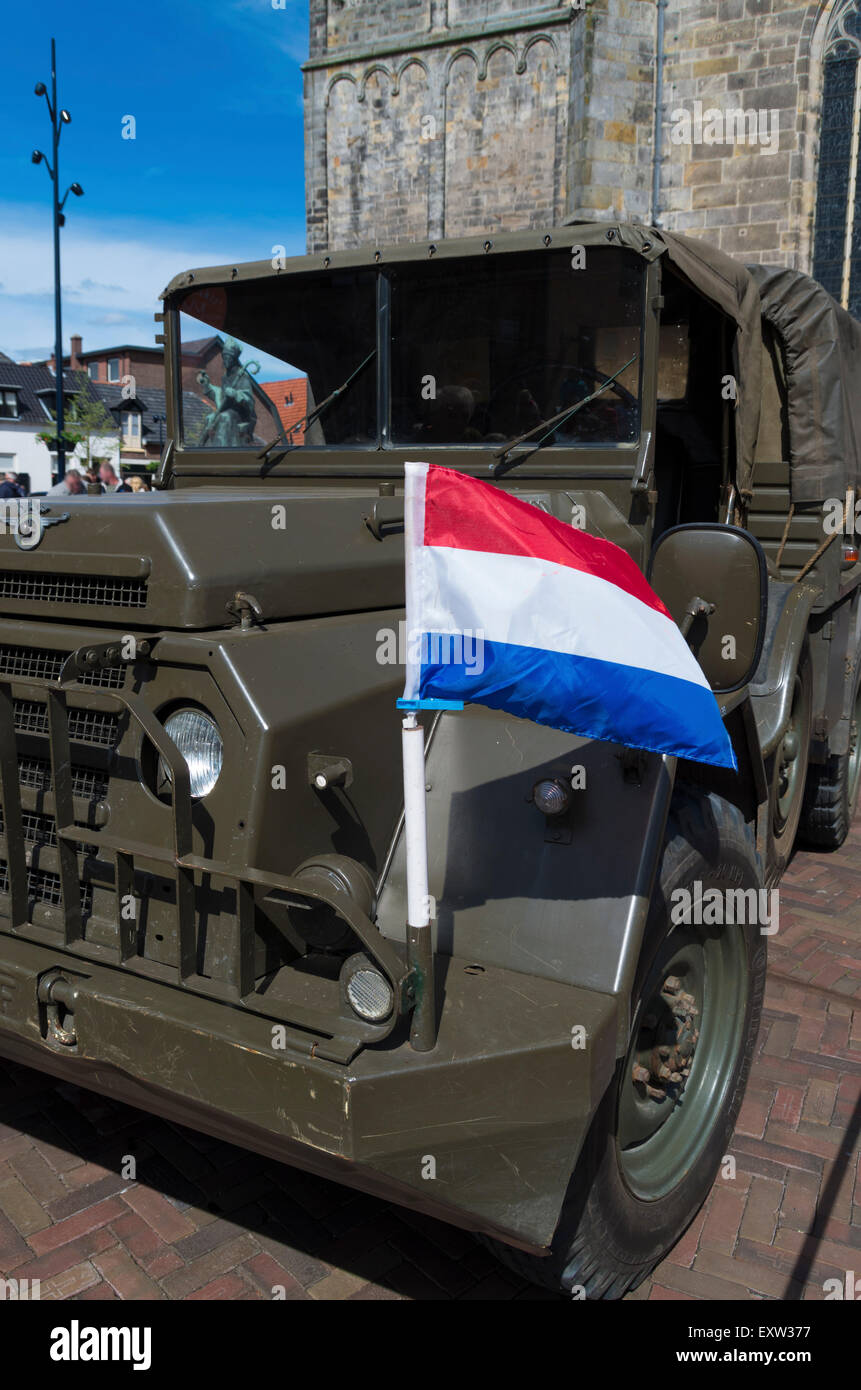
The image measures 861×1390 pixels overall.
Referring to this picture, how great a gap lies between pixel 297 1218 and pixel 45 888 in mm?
1116

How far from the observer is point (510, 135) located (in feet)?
56.5

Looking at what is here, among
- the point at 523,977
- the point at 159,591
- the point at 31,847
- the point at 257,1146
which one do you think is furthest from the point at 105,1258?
the point at 159,591

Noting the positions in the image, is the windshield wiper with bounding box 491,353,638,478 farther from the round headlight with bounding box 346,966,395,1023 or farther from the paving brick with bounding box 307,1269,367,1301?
the paving brick with bounding box 307,1269,367,1301

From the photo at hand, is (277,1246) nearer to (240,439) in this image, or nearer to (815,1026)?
(815,1026)

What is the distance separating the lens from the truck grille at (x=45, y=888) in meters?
2.37

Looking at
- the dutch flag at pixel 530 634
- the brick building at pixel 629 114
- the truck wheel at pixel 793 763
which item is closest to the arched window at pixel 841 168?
the brick building at pixel 629 114

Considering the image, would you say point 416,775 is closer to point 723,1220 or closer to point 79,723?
point 79,723

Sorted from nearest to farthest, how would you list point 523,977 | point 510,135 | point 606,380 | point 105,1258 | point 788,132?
point 523,977, point 105,1258, point 606,380, point 788,132, point 510,135

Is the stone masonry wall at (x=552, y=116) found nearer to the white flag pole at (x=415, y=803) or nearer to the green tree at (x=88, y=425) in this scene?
the white flag pole at (x=415, y=803)

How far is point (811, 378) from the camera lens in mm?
4484

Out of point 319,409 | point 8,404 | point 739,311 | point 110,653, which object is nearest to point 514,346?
point 319,409

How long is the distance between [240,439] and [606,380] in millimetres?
1343

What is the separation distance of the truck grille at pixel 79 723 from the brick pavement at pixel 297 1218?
1.30m

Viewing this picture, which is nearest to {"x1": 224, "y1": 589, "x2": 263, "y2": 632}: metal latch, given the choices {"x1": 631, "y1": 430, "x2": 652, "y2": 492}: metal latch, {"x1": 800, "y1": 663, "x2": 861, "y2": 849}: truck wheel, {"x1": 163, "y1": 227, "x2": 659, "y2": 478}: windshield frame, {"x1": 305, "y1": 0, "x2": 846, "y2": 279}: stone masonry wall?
{"x1": 163, "y1": 227, "x2": 659, "y2": 478}: windshield frame
